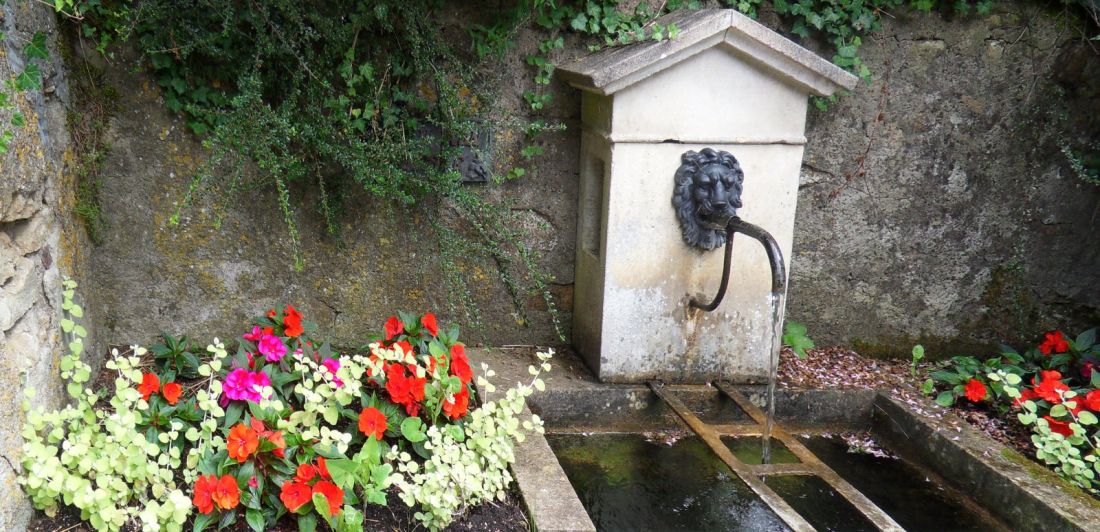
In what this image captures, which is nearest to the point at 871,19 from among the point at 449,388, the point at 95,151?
the point at 449,388

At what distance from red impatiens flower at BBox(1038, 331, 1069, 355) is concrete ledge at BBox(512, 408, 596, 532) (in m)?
2.13

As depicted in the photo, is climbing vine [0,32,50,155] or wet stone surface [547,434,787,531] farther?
wet stone surface [547,434,787,531]

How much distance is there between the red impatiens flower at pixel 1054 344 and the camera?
3174 mm

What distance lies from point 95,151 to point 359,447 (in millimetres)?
1426

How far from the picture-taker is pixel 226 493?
Answer: 189 cm

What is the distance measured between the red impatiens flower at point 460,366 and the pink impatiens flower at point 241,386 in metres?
0.53

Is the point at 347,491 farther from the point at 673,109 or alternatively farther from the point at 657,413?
the point at 673,109

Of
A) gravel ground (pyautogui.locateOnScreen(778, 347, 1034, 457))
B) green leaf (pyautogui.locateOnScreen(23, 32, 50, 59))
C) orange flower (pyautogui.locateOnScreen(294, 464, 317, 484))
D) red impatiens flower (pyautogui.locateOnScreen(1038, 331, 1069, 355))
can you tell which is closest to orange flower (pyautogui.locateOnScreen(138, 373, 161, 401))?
orange flower (pyautogui.locateOnScreen(294, 464, 317, 484))

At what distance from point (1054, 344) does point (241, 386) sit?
9.79 feet

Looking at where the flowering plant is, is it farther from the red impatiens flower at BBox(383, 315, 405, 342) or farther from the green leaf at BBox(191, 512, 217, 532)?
the green leaf at BBox(191, 512, 217, 532)

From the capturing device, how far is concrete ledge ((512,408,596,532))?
1.95 meters

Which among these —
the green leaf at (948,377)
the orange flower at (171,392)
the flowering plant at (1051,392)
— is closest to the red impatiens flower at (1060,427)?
the flowering plant at (1051,392)

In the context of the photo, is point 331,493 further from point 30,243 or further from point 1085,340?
point 1085,340

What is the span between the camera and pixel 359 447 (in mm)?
2238
